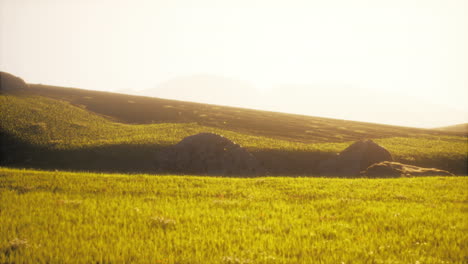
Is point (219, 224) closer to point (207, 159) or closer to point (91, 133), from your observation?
point (207, 159)

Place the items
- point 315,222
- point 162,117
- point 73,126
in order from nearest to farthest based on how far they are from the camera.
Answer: point 315,222, point 73,126, point 162,117

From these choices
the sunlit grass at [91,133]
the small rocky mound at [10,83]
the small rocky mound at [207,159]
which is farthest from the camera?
the small rocky mound at [10,83]

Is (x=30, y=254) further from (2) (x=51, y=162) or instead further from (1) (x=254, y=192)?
(2) (x=51, y=162)

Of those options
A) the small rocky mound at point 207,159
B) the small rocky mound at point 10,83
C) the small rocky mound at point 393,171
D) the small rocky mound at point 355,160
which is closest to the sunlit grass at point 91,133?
the small rocky mound at point 207,159

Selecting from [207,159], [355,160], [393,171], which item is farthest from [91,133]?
[393,171]

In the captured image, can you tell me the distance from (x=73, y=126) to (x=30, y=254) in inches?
1676

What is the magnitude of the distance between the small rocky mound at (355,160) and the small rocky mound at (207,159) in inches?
331

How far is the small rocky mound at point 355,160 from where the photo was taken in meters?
32.2

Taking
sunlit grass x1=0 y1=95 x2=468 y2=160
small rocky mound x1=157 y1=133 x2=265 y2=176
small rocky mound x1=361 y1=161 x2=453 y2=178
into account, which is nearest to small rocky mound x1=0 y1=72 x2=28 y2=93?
sunlit grass x1=0 y1=95 x2=468 y2=160

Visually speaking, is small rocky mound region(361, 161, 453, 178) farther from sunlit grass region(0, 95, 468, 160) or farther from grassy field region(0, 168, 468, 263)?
grassy field region(0, 168, 468, 263)

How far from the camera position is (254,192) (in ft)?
54.7

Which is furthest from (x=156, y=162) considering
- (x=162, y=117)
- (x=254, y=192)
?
(x=162, y=117)

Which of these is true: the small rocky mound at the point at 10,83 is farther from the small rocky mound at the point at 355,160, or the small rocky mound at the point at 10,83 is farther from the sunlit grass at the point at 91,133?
the small rocky mound at the point at 355,160

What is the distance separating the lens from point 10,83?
72750 mm
